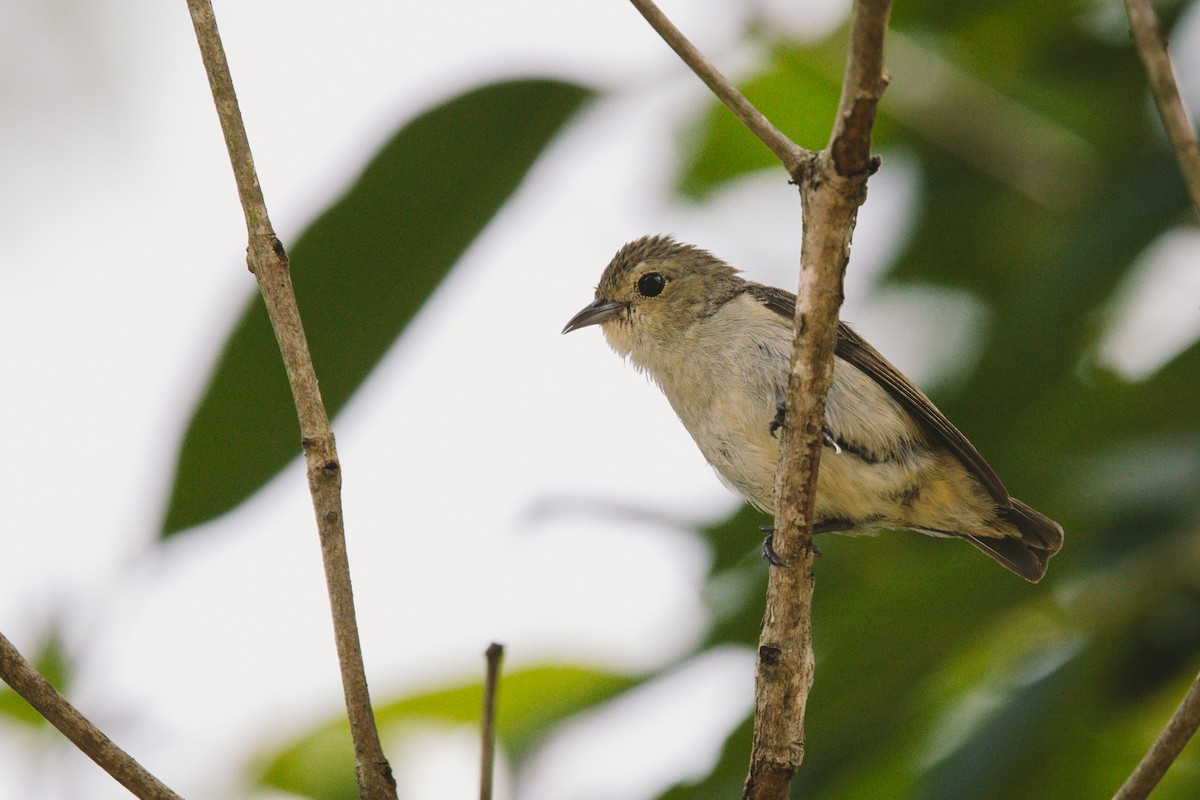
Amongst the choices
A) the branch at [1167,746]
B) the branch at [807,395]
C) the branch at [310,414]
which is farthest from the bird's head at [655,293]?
the branch at [1167,746]

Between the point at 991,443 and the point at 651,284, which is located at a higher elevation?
the point at 651,284

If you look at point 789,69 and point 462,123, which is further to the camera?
point 789,69

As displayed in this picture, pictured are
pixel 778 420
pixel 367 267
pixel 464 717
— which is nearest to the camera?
pixel 778 420

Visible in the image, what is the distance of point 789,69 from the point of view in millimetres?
4879

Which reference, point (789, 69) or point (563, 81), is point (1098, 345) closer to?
point (789, 69)

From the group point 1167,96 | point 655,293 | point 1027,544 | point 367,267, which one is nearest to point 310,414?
point 1167,96

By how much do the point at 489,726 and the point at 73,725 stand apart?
569 millimetres

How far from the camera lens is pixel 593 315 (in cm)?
505

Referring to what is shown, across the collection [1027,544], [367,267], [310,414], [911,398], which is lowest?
[310,414]

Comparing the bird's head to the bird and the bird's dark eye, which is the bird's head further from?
the bird

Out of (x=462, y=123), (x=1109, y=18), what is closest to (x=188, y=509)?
(x=462, y=123)

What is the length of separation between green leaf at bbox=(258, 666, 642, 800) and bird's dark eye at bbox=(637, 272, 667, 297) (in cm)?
139

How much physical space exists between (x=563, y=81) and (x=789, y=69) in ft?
3.93

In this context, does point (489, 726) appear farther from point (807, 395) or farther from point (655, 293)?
point (655, 293)
